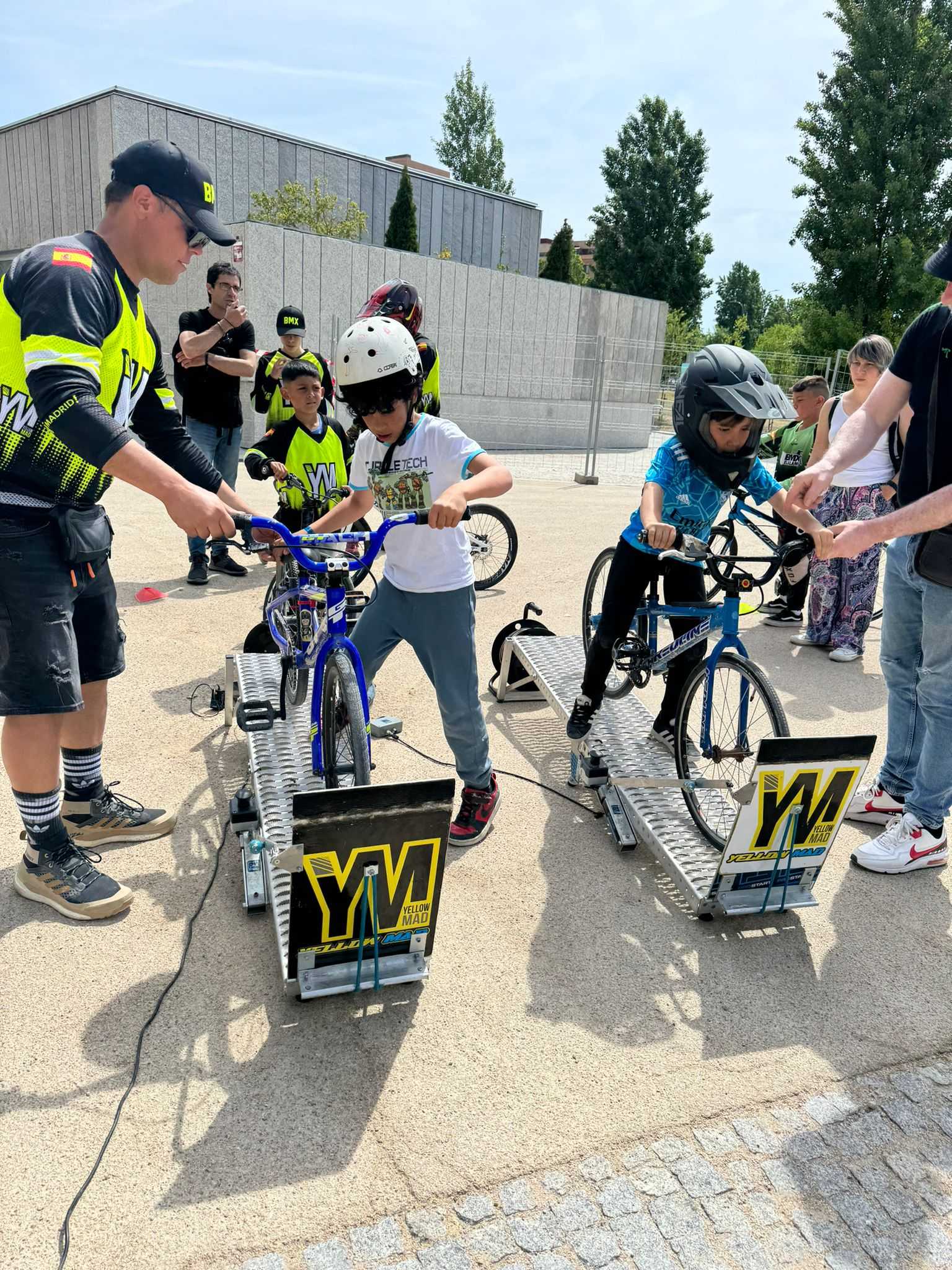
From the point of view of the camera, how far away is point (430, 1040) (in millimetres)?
2584

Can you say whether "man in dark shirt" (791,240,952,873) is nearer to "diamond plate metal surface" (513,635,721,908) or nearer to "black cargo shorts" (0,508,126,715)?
"diamond plate metal surface" (513,635,721,908)

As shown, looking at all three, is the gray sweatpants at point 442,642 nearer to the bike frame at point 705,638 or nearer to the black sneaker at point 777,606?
the bike frame at point 705,638

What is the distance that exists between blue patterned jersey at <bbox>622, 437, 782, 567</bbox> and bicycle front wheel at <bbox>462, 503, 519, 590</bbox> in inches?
138

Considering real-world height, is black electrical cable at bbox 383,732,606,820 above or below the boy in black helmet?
below

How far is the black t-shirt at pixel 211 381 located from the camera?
7016 mm

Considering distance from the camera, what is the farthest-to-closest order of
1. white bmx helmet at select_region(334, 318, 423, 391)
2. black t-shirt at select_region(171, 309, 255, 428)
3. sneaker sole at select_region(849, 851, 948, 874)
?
black t-shirt at select_region(171, 309, 255, 428), sneaker sole at select_region(849, 851, 948, 874), white bmx helmet at select_region(334, 318, 423, 391)

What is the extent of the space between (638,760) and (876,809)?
1.10m

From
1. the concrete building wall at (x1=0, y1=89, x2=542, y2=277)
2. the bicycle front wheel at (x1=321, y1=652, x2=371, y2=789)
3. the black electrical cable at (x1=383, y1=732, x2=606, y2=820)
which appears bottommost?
the black electrical cable at (x1=383, y1=732, x2=606, y2=820)

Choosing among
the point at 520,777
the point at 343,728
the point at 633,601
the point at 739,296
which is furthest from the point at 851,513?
the point at 739,296

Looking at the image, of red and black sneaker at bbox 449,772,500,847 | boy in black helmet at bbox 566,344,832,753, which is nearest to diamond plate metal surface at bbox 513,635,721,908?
boy in black helmet at bbox 566,344,832,753

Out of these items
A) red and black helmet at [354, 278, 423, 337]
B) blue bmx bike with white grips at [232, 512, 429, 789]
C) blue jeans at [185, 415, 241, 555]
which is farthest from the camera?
blue jeans at [185, 415, 241, 555]

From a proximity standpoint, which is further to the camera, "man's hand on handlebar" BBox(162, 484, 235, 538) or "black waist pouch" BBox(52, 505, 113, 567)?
"black waist pouch" BBox(52, 505, 113, 567)

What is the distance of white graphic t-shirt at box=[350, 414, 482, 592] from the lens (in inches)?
124

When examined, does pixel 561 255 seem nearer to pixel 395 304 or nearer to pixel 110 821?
pixel 395 304
